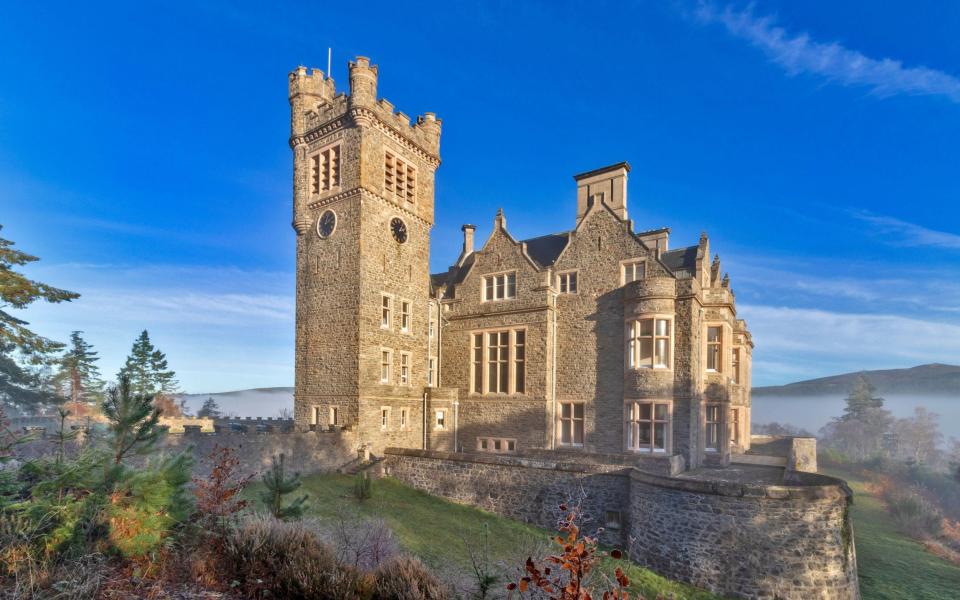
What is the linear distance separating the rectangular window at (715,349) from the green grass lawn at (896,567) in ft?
31.6

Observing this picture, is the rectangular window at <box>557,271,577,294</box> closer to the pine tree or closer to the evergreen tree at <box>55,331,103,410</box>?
the pine tree

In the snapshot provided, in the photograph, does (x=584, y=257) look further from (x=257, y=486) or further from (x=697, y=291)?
(x=257, y=486)

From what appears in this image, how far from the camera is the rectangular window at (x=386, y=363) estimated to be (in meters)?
24.3

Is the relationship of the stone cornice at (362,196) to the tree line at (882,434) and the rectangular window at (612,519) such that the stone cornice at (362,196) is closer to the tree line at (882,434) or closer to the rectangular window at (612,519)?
the rectangular window at (612,519)

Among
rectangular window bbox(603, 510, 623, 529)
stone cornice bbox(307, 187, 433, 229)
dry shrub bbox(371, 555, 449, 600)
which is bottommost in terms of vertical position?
rectangular window bbox(603, 510, 623, 529)

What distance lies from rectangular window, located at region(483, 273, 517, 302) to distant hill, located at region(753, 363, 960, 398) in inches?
4250

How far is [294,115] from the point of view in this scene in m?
26.3

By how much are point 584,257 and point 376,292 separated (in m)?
10.9

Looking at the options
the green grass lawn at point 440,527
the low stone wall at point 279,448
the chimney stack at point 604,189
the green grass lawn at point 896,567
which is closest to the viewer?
the green grass lawn at point 440,527

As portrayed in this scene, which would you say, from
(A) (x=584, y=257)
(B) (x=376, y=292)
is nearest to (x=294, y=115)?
(B) (x=376, y=292)

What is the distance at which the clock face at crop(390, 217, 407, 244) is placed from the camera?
83.6 ft

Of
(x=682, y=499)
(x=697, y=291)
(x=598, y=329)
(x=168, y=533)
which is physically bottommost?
(x=682, y=499)

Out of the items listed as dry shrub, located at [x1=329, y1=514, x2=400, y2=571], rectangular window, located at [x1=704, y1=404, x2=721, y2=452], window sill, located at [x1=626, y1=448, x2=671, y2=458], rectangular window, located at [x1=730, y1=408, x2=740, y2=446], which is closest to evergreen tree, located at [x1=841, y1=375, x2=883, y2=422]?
rectangular window, located at [x1=730, y1=408, x2=740, y2=446]

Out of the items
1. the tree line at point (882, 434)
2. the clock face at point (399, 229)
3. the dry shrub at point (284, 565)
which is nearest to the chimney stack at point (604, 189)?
the clock face at point (399, 229)
